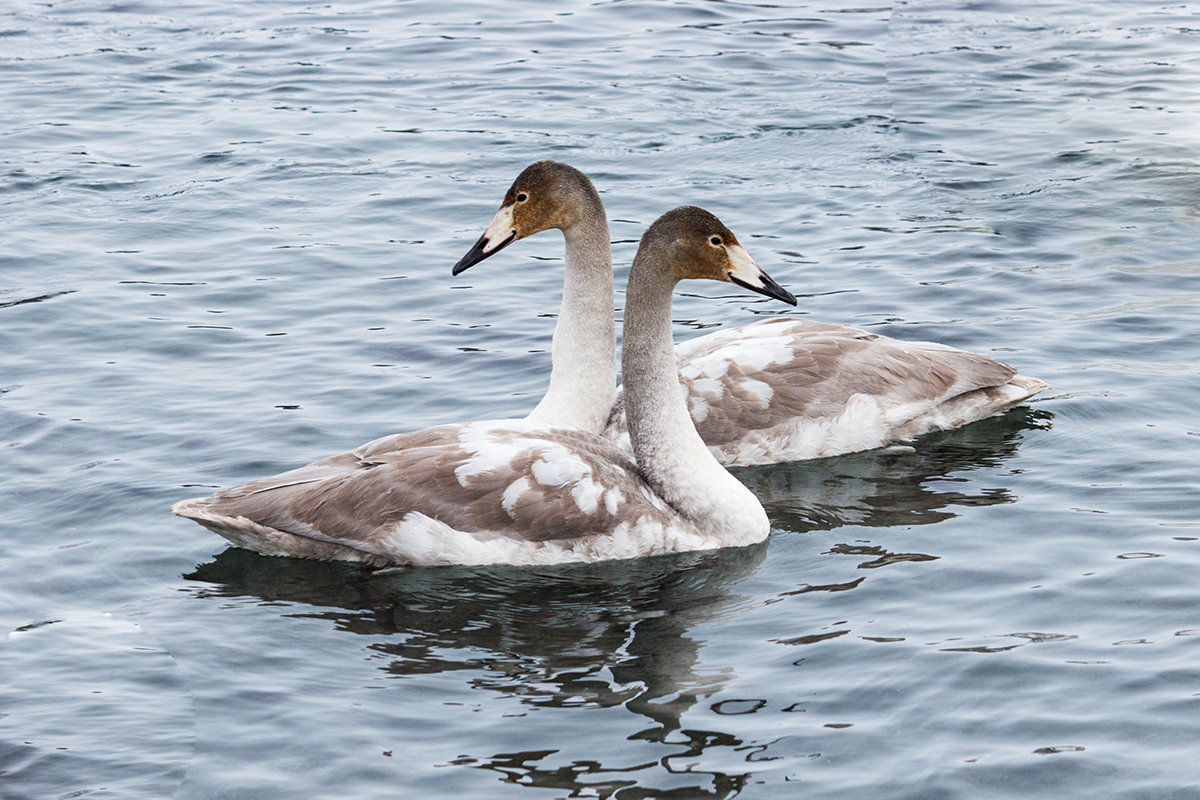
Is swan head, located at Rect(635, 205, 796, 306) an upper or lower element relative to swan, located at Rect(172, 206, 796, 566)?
upper

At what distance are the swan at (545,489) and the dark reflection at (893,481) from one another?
2.01ft

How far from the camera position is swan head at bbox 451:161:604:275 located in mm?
10531

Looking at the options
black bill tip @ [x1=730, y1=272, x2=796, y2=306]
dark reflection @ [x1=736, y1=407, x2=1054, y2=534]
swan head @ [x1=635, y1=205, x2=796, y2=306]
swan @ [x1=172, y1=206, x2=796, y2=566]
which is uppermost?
swan head @ [x1=635, y1=205, x2=796, y2=306]

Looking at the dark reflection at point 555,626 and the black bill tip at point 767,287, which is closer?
the dark reflection at point 555,626

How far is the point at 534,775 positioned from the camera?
685 centimetres

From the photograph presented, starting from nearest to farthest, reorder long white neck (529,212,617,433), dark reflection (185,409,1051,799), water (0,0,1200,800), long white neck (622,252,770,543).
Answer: dark reflection (185,409,1051,799) → water (0,0,1200,800) → long white neck (622,252,770,543) → long white neck (529,212,617,433)

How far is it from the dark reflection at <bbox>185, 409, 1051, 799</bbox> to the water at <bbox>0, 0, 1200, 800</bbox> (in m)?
0.03

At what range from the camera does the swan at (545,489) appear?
8.92 meters

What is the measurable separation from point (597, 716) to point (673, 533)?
202cm

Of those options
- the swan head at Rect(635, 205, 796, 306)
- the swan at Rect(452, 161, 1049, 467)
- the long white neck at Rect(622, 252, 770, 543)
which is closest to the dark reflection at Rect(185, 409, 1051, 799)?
the long white neck at Rect(622, 252, 770, 543)

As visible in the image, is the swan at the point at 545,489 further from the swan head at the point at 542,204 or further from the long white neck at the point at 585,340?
the swan head at the point at 542,204

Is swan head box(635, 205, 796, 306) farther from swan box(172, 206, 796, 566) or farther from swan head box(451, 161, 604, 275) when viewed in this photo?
swan head box(451, 161, 604, 275)

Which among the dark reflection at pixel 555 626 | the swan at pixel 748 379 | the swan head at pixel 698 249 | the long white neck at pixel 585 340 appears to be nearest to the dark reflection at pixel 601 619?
the dark reflection at pixel 555 626

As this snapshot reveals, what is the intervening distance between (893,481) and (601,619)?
2.67 metres
